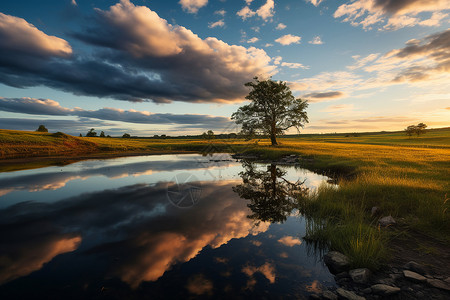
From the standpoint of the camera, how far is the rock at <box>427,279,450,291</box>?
4309mm

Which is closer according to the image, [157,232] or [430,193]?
[157,232]

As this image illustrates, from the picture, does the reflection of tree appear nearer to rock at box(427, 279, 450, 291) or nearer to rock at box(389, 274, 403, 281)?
rock at box(389, 274, 403, 281)

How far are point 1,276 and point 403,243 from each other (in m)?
12.0

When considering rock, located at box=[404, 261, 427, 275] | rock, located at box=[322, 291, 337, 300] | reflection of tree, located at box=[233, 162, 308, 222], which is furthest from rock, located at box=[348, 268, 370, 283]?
reflection of tree, located at box=[233, 162, 308, 222]

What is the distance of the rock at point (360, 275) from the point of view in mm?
4828

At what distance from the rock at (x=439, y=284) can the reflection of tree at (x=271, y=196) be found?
16.4 feet

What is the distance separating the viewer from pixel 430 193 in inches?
365

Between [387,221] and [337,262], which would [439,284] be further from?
[387,221]

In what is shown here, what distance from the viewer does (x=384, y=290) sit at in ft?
14.2

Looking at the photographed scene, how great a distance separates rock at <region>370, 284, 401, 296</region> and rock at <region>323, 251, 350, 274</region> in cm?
100

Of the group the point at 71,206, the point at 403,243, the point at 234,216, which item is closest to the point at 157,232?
the point at 234,216

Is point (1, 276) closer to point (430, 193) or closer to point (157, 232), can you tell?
point (157, 232)

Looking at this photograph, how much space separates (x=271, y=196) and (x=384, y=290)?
27.7 feet

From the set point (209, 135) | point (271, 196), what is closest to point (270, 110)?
point (271, 196)
